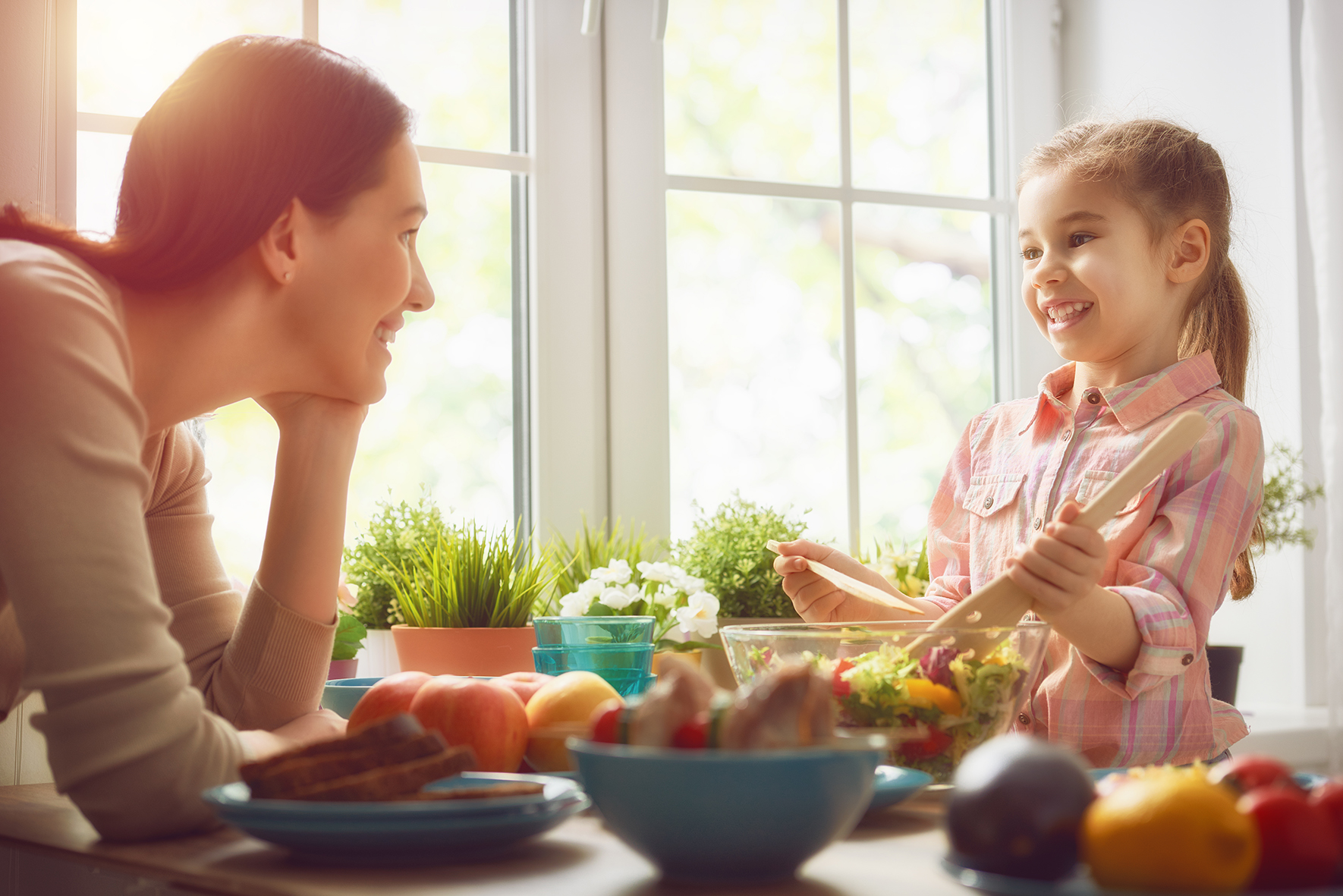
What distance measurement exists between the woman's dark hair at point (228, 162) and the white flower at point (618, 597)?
63 cm

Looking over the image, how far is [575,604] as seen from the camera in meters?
1.50

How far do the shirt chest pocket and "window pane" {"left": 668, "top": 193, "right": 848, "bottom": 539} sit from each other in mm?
500

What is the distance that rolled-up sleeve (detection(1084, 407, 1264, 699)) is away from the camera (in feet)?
3.90

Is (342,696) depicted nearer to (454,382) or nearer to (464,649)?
(464,649)

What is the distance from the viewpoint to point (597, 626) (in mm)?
1154

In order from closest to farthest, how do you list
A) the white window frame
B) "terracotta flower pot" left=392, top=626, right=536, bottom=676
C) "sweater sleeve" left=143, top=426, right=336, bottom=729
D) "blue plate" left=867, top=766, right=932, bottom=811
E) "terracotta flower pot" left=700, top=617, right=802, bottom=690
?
"blue plate" left=867, top=766, right=932, bottom=811
"sweater sleeve" left=143, top=426, right=336, bottom=729
"terracotta flower pot" left=392, top=626, right=536, bottom=676
"terracotta flower pot" left=700, top=617, right=802, bottom=690
the white window frame

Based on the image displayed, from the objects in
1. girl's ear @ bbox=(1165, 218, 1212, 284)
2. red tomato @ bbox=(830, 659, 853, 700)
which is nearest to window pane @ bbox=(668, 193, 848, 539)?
girl's ear @ bbox=(1165, 218, 1212, 284)

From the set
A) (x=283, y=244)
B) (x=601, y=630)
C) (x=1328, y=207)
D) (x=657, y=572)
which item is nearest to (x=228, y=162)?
(x=283, y=244)

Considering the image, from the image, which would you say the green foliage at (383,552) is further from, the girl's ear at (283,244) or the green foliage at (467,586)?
the girl's ear at (283,244)

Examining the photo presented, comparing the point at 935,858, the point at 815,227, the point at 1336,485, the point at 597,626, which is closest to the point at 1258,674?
the point at 1336,485

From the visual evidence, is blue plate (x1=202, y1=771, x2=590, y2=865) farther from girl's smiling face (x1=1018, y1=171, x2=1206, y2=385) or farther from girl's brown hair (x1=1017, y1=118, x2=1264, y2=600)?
girl's brown hair (x1=1017, y1=118, x2=1264, y2=600)

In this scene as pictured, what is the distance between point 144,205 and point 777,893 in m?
0.78

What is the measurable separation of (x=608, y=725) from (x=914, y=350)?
1.67 m

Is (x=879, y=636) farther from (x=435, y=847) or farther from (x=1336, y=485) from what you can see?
(x=1336, y=485)
